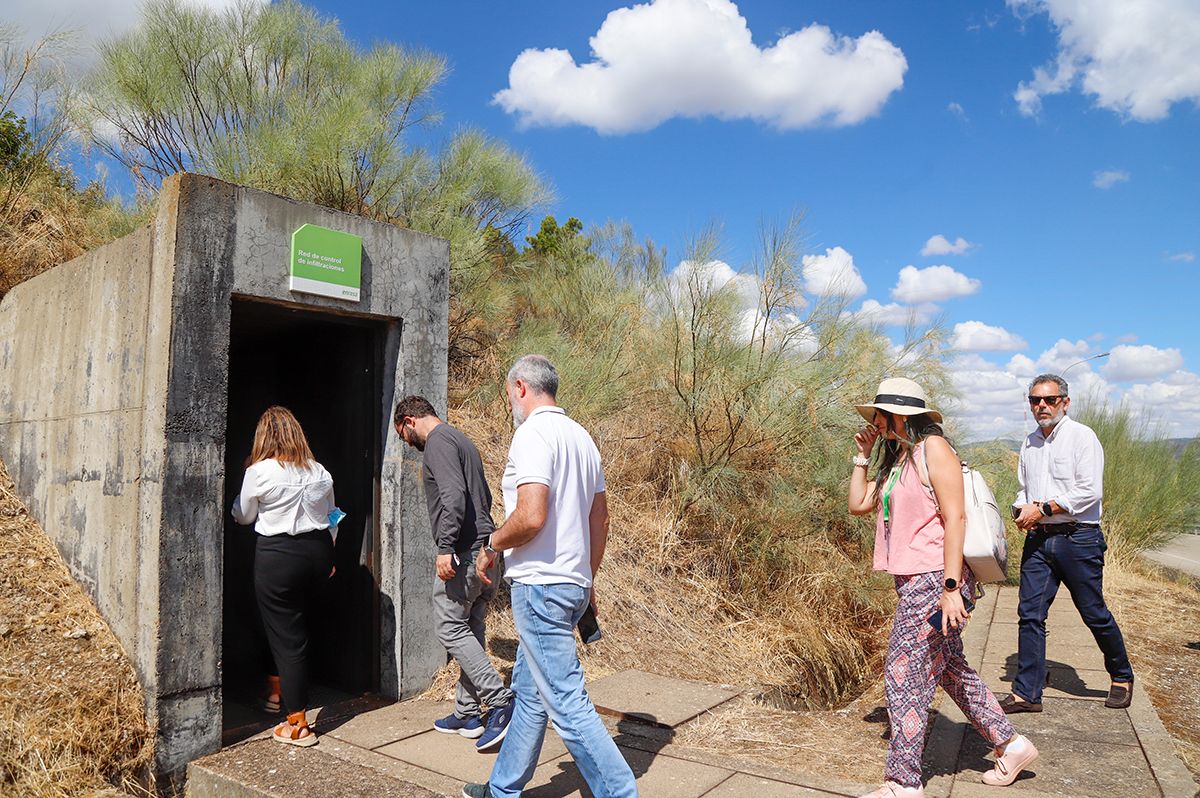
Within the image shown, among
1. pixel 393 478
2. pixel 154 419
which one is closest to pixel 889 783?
pixel 393 478

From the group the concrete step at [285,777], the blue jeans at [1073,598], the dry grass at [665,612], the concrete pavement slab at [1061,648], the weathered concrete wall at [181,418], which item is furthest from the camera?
the dry grass at [665,612]

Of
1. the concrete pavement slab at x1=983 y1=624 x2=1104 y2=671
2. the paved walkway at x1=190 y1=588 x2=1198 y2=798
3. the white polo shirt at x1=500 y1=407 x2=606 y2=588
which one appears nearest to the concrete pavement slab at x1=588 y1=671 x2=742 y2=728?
the paved walkway at x1=190 y1=588 x2=1198 y2=798

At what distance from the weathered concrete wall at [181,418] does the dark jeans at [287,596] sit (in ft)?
0.83

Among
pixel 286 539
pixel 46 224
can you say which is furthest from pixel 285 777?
pixel 46 224

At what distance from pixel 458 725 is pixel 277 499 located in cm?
156

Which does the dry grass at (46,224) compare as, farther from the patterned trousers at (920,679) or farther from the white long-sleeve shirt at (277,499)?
the patterned trousers at (920,679)

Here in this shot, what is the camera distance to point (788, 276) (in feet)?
27.3

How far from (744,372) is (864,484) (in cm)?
450

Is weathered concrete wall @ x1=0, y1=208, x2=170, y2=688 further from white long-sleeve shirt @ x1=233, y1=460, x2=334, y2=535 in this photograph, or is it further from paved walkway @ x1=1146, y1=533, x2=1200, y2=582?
paved walkway @ x1=1146, y1=533, x2=1200, y2=582

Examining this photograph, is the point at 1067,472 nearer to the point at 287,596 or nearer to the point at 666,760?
the point at 666,760

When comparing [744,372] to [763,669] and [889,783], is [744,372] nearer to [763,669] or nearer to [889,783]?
[763,669]

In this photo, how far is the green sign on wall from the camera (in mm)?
4586

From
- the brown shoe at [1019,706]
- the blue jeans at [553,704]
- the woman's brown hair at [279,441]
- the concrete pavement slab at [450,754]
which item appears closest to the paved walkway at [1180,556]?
the brown shoe at [1019,706]

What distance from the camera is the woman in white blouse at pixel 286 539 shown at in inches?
167
